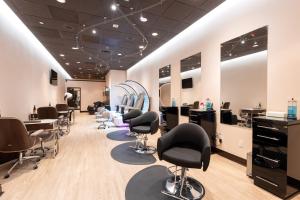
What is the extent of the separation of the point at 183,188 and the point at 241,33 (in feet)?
9.67

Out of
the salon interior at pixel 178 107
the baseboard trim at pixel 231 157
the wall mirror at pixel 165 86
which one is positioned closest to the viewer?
the salon interior at pixel 178 107

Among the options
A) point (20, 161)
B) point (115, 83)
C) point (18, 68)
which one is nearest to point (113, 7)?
point (18, 68)

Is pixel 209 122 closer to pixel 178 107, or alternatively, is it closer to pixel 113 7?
pixel 178 107

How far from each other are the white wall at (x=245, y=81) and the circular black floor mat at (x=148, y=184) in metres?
1.95

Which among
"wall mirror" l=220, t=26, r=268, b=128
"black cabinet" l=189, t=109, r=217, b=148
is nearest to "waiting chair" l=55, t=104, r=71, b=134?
"black cabinet" l=189, t=109, r=217, b=148

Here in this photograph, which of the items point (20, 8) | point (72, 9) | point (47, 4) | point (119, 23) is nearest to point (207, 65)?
point (119, 23)

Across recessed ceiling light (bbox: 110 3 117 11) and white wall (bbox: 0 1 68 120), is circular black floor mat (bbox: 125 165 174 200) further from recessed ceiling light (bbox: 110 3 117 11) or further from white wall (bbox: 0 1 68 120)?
recessed ceiling light (bbox: 110 3 117 11)

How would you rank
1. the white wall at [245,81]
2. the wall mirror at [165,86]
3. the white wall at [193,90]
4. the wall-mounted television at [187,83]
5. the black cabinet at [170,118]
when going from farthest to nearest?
the wall mirror at [165,86], the black cabinet at [170,118], the wall-mounted television at [187,83], the white wall at [193,90], the white wall at [245,81]

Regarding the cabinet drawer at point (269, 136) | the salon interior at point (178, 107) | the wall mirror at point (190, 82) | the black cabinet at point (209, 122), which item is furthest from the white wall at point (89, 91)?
the cabinet drawer at point (269, 136)

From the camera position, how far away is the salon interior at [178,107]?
227 cm

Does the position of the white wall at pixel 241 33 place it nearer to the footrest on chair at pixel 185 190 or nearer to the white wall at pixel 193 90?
the white wall at pixel 193 90

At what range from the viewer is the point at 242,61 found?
3.29 m

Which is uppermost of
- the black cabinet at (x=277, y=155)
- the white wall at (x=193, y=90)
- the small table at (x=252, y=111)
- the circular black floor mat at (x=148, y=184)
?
the white wall at (x=193, y=90)

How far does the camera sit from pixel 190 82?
467cm
